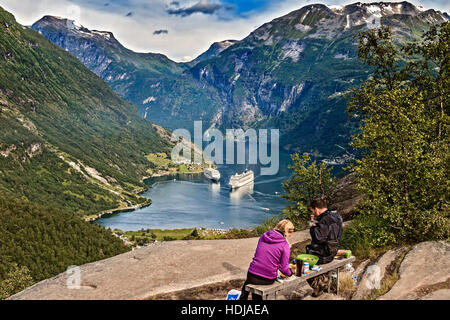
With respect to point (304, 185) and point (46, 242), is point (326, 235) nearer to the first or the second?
point (304, 185)

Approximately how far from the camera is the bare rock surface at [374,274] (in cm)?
1348

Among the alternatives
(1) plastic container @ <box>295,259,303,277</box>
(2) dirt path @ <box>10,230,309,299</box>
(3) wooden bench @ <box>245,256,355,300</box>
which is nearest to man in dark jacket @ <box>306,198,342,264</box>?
(3) wooden bench @ <box>245,256,355,300</box>

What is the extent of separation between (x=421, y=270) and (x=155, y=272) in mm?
10566

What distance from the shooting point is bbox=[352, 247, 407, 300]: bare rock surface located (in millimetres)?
13477

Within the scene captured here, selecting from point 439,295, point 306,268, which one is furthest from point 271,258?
point 439,295

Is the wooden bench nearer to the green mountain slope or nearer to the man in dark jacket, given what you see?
the man in dark jacket

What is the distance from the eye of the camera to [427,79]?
2717cm

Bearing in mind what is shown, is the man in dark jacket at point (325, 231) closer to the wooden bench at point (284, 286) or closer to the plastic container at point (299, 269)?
the wooden bench at point (284, 286)

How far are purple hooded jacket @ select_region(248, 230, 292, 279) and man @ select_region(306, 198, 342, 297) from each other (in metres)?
2.27

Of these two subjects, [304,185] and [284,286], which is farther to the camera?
[304,185]

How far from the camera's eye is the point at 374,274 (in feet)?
47.1

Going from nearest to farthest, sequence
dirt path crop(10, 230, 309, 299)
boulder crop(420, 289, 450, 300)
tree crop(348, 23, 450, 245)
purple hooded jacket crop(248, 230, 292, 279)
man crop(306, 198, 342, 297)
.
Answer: boulder crop(420, 289, 450, 300)
purple hooded jacket crop(248, 230, 292, 279)
man crop(306, 198, 342, 297)
dirt path crop(10, 230, 309, 299)
tree crop(348, 23, 450, 245)
